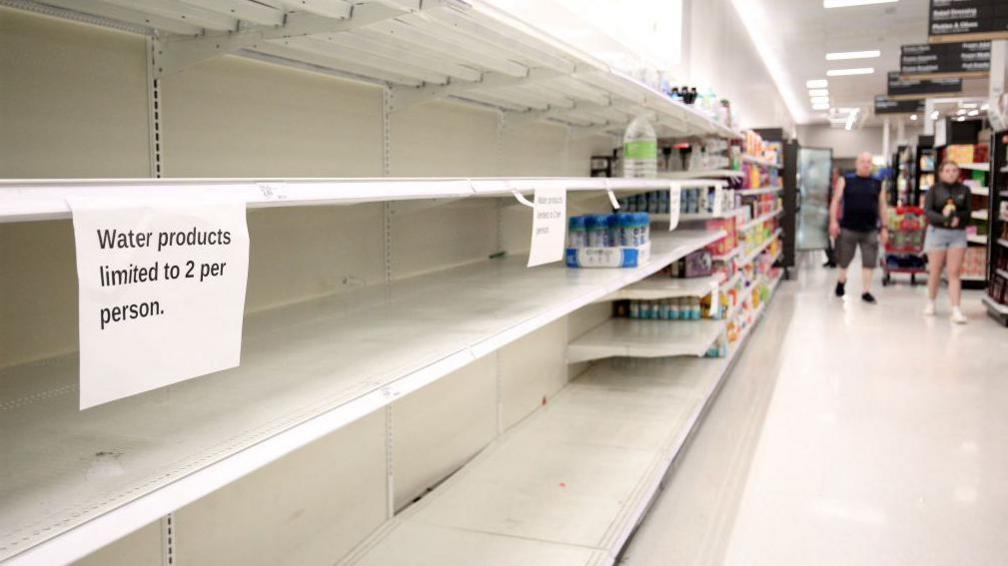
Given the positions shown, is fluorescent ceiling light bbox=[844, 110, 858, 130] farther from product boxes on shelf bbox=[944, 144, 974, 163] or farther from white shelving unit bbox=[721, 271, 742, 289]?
white shelving unit bbox=[721, 271, 742, 289]

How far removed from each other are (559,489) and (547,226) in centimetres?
115

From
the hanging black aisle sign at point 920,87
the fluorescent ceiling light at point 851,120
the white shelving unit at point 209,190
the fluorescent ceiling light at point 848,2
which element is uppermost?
the fluorescent ceiling light at point 851,120

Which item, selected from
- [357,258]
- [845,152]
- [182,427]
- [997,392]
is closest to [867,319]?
[997,392]

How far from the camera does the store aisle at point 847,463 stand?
3035mm

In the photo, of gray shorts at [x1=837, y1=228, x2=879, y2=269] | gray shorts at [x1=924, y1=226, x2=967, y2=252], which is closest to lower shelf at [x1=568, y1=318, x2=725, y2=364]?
gray shorts at [x1=924, y1=226, x2=967, y2=252]

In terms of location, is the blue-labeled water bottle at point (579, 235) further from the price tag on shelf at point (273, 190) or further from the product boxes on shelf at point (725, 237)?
the price tag on shelf at point (273, 190)

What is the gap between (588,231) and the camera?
371 centimetres

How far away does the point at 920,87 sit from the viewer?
13922 mm

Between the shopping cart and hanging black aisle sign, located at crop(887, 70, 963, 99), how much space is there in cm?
388

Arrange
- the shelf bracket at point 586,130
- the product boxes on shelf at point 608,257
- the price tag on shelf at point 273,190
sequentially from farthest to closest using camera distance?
the shelf bracket at point 586,130
the product boxes on shelf at point 608,257
the price tag on shelf at point 273,190

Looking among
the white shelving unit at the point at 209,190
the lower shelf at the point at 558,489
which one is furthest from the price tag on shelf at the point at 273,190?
the lower shelf at the point at 558,489

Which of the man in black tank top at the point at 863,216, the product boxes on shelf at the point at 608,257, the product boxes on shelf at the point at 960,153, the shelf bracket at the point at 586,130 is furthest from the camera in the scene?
the product boxes on shelf at the point at 960,153

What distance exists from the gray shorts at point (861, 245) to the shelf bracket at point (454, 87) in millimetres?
7380

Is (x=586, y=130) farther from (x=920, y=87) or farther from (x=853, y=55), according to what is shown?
(x=853, y=55)
